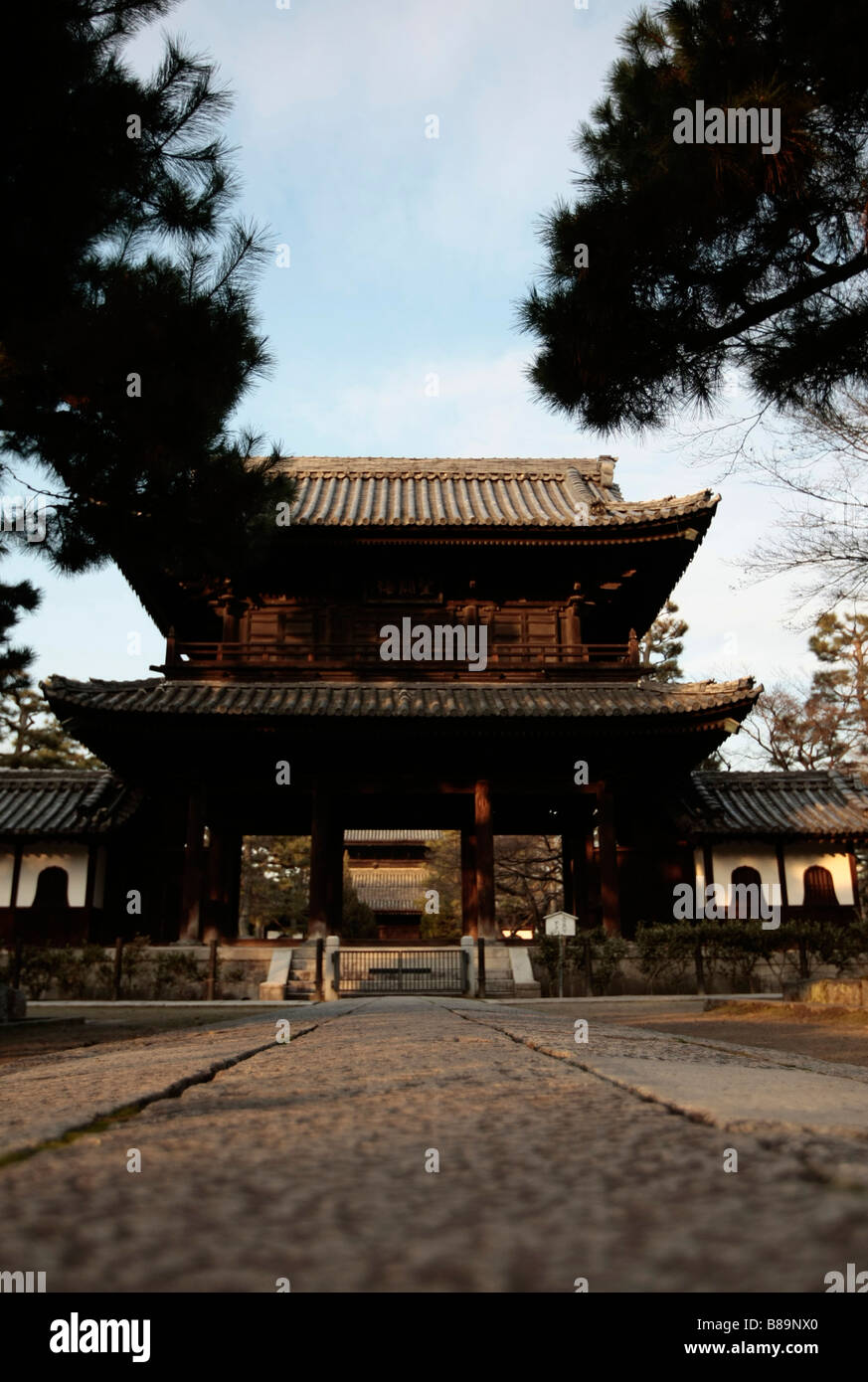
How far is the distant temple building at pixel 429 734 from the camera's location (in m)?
15.4

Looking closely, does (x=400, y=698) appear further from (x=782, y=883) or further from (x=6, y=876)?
(x=6, y=876)

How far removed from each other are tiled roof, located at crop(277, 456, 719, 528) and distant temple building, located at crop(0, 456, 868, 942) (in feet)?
0.34

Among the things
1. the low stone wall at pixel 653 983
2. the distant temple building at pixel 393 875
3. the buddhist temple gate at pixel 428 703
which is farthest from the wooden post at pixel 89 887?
the distant temple building at pixel 393 875

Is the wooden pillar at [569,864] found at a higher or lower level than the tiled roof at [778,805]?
lower

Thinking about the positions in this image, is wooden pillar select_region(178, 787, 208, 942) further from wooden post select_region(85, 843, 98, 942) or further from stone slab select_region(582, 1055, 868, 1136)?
stone slab select_region(582, 1055, 868, 1136)

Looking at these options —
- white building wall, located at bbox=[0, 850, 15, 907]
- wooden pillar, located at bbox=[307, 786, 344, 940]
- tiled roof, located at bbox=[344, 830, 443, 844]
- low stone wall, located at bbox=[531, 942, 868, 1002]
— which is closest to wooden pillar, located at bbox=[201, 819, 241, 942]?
wooden pillar, located at bbox=[307, 786, 344, 940]

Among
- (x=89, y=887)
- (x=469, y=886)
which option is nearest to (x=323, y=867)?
(x=469, y=886)

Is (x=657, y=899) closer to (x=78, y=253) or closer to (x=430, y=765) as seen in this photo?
(x=430, y=765)

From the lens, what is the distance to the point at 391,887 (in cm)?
3312

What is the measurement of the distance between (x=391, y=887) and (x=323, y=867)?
17.8 meters

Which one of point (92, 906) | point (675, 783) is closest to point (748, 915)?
point (675, 783)

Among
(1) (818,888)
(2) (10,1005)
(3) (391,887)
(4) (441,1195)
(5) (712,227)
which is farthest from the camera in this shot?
(3) (391,887)

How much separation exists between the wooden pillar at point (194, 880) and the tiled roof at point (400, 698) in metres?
2.00

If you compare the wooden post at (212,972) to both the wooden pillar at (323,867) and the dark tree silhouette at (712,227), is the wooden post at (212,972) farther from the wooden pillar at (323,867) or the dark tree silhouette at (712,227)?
the dark tree silhouette at (712,227)
